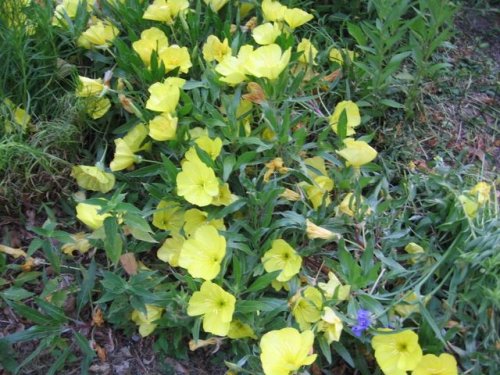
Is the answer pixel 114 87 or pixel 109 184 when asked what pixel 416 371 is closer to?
pixel 109 184

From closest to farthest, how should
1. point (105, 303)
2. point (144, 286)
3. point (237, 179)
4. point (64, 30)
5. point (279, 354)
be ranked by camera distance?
point (279, 354) → point (144, 286) → point (105, 303) → point (237, 179) → point (64, 30)

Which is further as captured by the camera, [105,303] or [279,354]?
[105,303]

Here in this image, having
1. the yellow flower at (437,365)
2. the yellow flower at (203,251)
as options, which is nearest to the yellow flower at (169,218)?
the yellow flower at (203,251)

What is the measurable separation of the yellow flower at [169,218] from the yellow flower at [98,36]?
0.66 metres

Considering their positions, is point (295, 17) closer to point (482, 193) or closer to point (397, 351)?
point (482, 193)

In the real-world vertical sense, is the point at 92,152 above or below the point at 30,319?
above

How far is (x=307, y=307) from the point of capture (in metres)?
1.67

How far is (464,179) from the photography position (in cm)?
202

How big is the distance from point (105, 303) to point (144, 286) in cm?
19

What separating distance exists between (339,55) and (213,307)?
1096 mm

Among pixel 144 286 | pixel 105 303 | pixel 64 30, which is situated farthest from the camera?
pixel 64 30

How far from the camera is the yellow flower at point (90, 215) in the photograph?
1.71 metres

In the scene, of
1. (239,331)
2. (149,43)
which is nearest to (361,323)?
(239,331)

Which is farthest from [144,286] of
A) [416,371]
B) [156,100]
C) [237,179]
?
[416,371]
